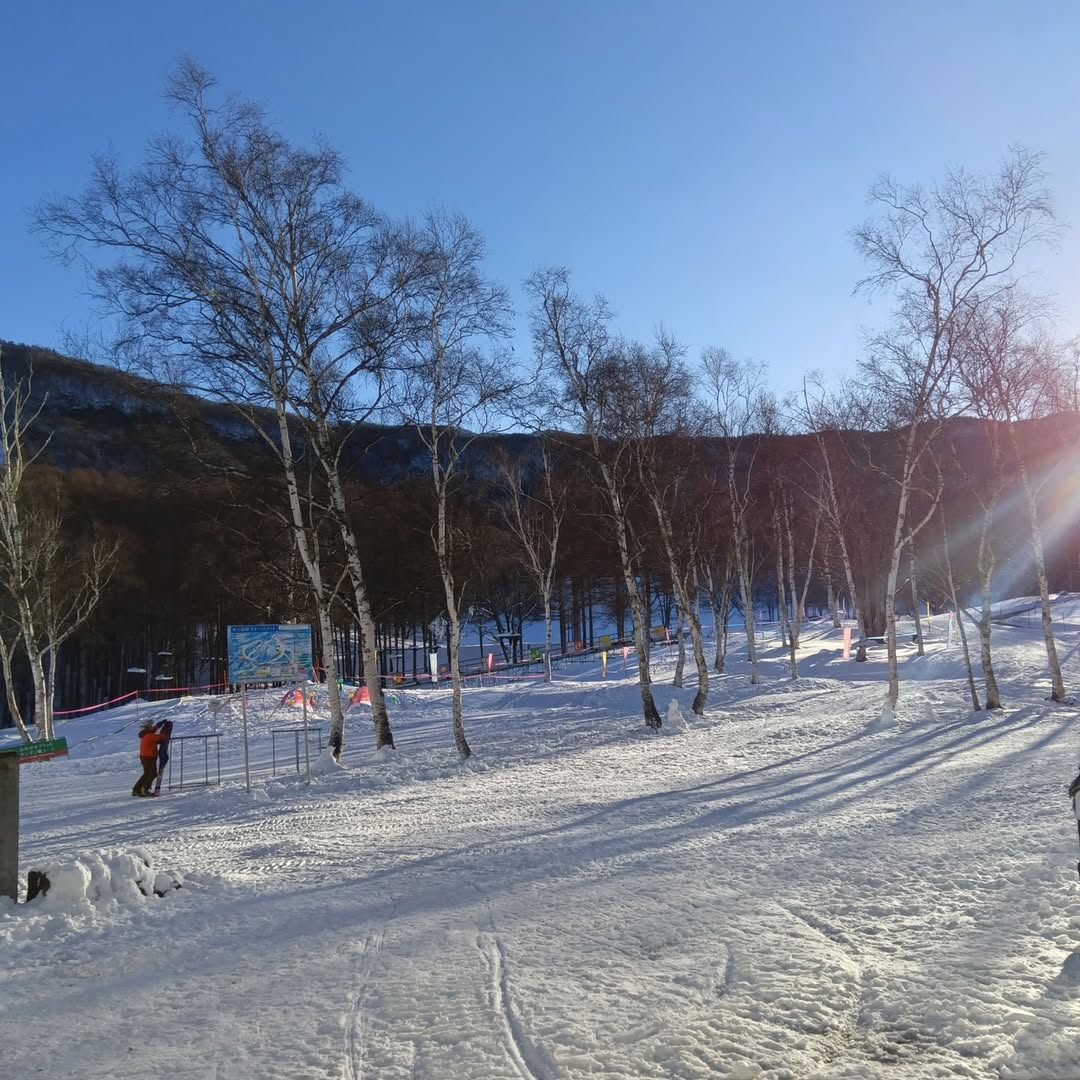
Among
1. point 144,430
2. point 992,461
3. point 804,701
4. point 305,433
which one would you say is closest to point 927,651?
point 804,701

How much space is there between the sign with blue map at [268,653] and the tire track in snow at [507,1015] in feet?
29.9

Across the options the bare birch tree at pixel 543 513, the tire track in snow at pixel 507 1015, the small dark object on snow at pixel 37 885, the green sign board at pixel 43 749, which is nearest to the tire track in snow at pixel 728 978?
the tire track in snow at pixel 507 1015

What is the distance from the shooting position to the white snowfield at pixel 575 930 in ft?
12.6

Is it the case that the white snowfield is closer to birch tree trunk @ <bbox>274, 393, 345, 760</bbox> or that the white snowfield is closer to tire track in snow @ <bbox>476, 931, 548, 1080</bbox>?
tire track in snow @ <bbox>476, 931, 548, 1080</bbox>

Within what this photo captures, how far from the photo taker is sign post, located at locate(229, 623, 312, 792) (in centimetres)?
1352

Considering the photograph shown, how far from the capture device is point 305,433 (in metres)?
15.9

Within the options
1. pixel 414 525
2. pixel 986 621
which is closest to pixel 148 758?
pixel 414 525

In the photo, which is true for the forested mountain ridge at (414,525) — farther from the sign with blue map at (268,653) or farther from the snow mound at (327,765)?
the snow mound at (327,765)

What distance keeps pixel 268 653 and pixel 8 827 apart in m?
7.10

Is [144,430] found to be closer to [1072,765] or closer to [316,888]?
[316,888]

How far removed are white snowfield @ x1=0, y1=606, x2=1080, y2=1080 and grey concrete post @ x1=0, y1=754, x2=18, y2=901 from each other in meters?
0.37

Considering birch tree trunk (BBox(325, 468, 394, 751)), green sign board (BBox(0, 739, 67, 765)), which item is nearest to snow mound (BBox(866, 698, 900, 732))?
birch tree trunk (BBox(325, 468, 394, 751))

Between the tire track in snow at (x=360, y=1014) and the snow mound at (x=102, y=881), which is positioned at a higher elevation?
the snow mound at (x=102, y=881)

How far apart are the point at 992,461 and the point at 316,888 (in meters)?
19.2
